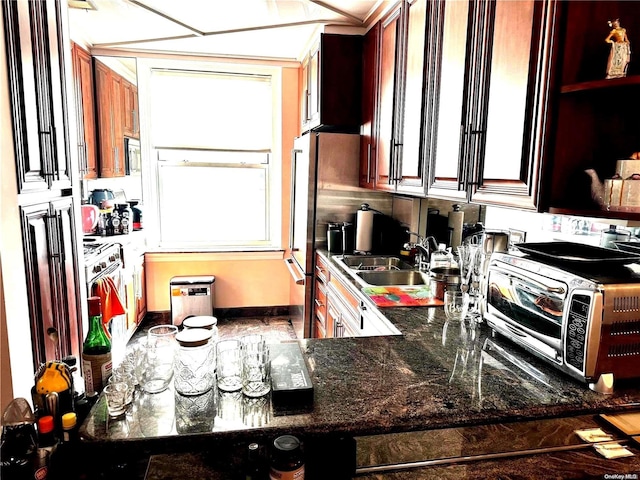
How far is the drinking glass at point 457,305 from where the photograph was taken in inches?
68.9

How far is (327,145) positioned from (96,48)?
229cm

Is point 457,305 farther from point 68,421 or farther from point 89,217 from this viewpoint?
point 89,217

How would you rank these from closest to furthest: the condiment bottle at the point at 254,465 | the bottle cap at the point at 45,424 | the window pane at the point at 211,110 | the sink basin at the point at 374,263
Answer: the bottle cap at the point at 45,424, the condiment bottle at the point at 254,465, the sink basin at the point at 374,263, the window pane at the point at 211,110

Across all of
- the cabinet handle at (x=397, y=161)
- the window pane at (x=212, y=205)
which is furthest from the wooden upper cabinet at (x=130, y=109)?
the cabinet handle at (x=397, y=161)

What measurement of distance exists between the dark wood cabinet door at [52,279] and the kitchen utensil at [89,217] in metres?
1.38

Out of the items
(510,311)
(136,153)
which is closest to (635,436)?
(510,311)

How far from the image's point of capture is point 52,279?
75.2 inches

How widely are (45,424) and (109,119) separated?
Answer: 3374 mm

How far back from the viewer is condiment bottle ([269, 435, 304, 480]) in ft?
3.21

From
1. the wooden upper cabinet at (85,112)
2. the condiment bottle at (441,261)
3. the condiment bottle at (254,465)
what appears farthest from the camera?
the wooden upper cabinet at (85,112)

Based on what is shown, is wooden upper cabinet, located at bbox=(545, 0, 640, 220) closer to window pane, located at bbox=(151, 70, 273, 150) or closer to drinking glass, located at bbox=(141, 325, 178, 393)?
drinking glass, located at bbox=(141, 325, 178, 393)

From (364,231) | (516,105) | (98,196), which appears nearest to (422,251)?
(364,231)

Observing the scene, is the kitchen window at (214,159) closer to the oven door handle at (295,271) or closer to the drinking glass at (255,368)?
the oven door handle at (295,271)

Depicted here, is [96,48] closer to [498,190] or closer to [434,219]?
[434,219]
